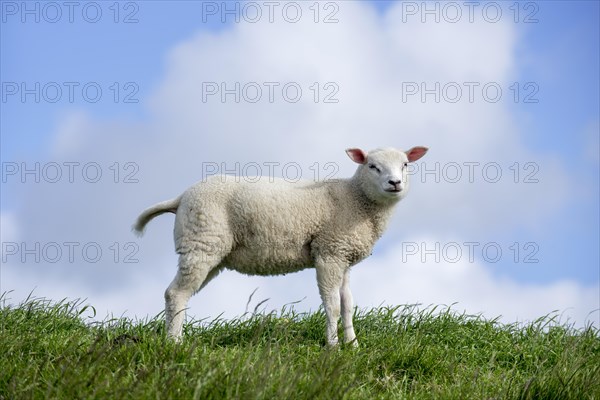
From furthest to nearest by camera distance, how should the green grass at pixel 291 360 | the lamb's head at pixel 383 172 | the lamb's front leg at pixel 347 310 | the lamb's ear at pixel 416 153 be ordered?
the lamb's ear at pixel 416 153 < the lamb's front leg at pixel 347 310 < the lamb's head at pixel 383 172 < the green grass at pixel 291 360

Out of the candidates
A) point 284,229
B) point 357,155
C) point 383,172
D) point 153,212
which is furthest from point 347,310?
point 153,212

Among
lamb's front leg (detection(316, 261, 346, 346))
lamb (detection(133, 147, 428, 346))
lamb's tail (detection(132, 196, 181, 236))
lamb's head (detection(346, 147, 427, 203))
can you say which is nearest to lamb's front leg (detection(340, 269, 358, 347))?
lamb (detection(133, 147, 428, 346))

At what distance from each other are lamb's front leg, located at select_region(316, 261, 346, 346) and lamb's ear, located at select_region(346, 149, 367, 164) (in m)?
1.15

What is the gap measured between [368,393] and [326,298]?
212 centimetres

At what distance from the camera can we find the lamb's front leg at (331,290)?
7898 millimetres

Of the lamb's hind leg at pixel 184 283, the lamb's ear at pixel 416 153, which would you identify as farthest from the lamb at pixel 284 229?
the lamb's ear at pixel 416 153

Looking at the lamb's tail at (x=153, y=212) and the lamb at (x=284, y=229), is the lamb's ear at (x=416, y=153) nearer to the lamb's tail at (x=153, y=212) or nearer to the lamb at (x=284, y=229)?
the lamb at (x=284, y=229)

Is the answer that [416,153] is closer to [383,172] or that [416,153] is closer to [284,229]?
[383,172]

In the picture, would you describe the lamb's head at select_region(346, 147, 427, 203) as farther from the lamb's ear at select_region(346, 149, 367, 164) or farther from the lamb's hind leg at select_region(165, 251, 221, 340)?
the lamb's hind leg at select_region(165, 251, 221, 340)

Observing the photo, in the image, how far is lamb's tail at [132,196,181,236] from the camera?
27.8 ft

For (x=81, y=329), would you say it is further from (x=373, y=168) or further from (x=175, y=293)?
(x=373, y=168)

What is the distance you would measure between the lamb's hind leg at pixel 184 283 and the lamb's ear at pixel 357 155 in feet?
5.82

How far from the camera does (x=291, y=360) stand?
223 inches

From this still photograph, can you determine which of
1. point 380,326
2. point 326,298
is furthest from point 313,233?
point 380,326
